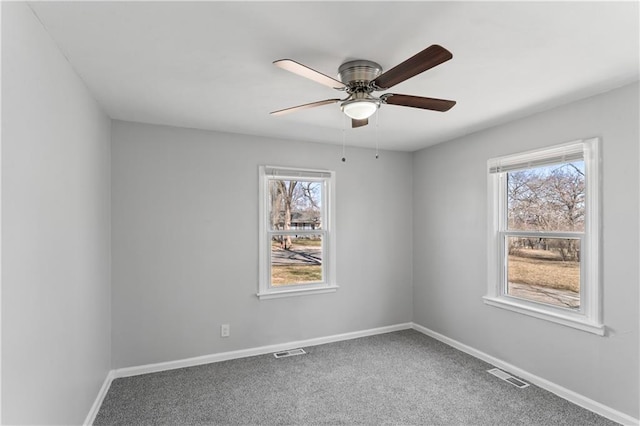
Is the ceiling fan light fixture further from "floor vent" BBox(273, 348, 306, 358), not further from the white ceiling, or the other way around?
"floor vent" BBox(273, 348, 306, 358)

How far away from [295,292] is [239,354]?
860mm

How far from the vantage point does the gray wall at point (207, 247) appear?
10.8 ft

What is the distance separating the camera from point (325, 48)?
191 centimetres

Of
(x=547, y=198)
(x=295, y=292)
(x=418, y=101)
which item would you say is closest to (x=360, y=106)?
(x=418, y=101)

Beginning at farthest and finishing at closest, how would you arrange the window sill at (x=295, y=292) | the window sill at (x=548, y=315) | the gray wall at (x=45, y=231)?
1. the window sill at (x=295, y=292)
2. the window sill at (x=548, y=315)
3. the gray wall at (x=45, y=231)

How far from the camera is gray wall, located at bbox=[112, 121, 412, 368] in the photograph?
10.8 ft

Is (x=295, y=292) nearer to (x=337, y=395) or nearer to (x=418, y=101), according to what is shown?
(x=337, y=395)

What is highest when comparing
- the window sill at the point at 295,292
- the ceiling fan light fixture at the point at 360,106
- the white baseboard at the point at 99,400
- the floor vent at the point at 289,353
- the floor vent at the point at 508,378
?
the ceiling fan light fixture at the point at 360,106

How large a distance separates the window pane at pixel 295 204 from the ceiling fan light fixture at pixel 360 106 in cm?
189

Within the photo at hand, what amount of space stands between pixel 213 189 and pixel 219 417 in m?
2.05

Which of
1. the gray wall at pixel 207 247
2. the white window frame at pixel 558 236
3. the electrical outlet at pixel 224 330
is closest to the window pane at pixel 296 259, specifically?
the gray wall at pixel 207 247

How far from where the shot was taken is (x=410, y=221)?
15.5 ft

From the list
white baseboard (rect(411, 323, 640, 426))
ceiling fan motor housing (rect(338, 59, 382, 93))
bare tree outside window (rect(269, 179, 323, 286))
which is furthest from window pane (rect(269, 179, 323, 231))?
white baseboard (rect(411, 323, 640, 426))

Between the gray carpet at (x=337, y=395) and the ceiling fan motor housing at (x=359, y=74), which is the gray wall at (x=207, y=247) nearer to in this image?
the gray carpet at (x=337, y=395)
